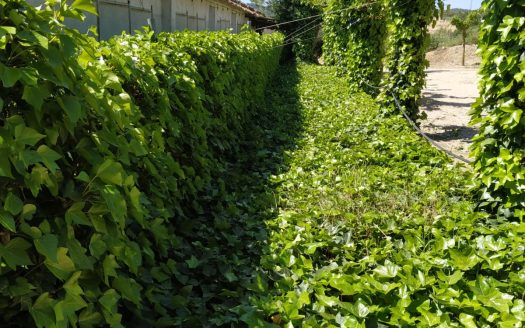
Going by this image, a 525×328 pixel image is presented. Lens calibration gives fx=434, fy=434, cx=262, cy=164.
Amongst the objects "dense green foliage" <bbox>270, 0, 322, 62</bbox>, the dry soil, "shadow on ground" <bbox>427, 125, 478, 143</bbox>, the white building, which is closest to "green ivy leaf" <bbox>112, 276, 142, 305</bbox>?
the white building

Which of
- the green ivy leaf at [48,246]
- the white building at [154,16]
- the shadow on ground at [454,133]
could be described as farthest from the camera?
the shadow on ground at [454,133]

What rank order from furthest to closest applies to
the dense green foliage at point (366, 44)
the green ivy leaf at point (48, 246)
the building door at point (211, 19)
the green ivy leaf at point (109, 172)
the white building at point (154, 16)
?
the building door at point (211, 19), the dense green foliage at point (366, 44), the white building at point (154, 16), the green ivy leaf at point (109, 172), the green ivy leaf at point (48, 246)

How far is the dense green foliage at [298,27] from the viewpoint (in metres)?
27.9

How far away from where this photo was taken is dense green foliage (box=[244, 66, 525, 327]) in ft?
8.45

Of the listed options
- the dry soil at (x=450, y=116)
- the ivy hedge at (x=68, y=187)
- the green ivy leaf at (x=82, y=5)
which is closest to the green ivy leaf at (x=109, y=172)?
the ivy hedge at (x=68, y=187)

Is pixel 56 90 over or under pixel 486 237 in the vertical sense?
over

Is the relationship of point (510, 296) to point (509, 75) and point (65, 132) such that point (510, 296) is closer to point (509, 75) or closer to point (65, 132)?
point (509, 75)

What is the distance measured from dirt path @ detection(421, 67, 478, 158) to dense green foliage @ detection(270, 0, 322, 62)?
34.1 ft

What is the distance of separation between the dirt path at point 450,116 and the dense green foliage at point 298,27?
34.1ft

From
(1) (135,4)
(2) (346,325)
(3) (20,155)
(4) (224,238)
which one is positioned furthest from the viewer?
(1) (135,4)

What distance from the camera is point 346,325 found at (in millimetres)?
2463

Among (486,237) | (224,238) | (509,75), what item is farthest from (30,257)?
(509,75)

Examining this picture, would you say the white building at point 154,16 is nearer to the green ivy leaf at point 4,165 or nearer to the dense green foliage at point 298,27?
the green ivy leaf at point 4,165

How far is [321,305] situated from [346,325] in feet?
0.79
